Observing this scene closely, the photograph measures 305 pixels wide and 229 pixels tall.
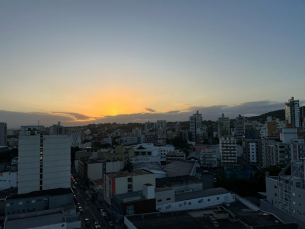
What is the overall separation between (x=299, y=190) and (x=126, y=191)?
37.8 ft

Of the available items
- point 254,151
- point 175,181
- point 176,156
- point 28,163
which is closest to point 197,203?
point 175,181

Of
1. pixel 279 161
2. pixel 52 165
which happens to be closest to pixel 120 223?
pixel 52 165

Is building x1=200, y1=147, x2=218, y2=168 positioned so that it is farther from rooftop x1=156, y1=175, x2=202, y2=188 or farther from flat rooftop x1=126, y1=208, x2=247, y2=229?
flat rooftop x1=126, y1=208, x2=247, y2=229

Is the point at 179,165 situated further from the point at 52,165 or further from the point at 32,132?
the point at 32,132

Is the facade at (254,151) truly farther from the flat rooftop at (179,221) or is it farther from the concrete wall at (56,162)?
the concrete wall at (56,162)

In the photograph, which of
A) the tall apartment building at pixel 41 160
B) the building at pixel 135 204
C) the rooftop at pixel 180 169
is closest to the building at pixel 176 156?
the rooftop at pixel 180 169

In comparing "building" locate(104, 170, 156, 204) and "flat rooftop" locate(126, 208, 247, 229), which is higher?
"building" locate(104, 170, 156, 204)

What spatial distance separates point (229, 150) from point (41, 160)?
27.3 meters

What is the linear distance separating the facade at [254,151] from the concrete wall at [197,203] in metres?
21.0

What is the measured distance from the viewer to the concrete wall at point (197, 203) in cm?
1738

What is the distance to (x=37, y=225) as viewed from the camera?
1178cm

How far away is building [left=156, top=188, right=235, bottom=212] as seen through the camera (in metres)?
17.4

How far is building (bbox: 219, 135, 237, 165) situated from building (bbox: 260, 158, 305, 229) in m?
19.7

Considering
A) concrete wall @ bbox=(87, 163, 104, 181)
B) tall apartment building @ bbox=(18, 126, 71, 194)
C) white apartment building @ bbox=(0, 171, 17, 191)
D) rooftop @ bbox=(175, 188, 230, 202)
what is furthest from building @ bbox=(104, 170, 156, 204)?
white apartment building @ bbox=(0, 171, 17, 191)
